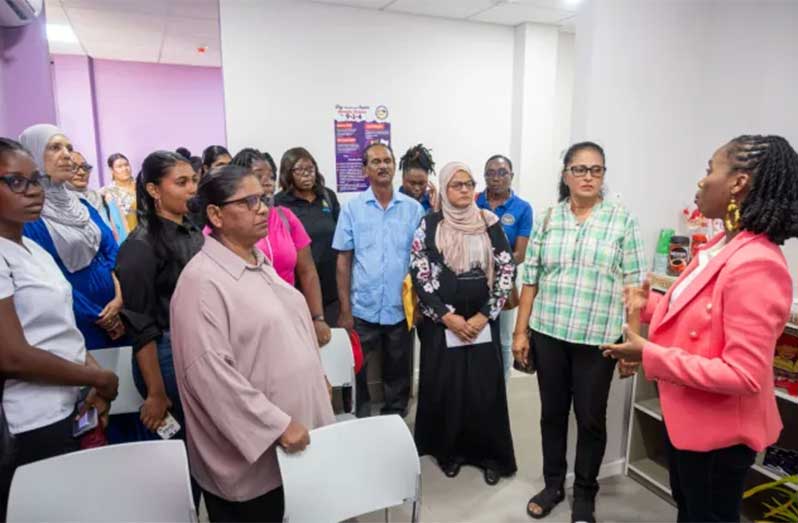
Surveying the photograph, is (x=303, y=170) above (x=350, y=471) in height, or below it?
above

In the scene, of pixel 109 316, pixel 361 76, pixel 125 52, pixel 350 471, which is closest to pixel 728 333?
pixel 350 471

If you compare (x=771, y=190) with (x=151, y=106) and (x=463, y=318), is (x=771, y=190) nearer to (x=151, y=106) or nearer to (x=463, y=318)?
(x=463, y=318)

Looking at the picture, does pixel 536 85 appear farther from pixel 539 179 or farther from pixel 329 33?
pixel 329 33

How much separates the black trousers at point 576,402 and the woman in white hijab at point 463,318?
Result: 0.96 feet

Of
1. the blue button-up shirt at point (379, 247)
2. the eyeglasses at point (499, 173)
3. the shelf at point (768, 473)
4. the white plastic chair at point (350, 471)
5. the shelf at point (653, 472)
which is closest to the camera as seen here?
the white plastic chair at point (350, 471)

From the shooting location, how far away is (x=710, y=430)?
129 cm

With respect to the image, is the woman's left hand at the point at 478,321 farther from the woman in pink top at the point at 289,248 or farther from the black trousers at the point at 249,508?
the black trousers at the point at 249,508

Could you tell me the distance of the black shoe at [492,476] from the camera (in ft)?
7.80

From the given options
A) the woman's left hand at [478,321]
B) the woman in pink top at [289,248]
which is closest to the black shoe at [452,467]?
the woman's left hand at [478,321]

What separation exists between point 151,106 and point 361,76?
3.19 meters

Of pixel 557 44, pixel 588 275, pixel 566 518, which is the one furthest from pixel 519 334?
pixel 557 44

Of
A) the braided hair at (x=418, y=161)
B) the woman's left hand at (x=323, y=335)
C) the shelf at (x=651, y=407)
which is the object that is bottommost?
the shelf at (x=651, y=407)

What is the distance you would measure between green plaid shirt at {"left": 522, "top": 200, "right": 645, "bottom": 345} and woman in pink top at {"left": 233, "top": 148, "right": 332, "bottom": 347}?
102 centimetres

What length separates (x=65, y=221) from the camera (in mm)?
1899
